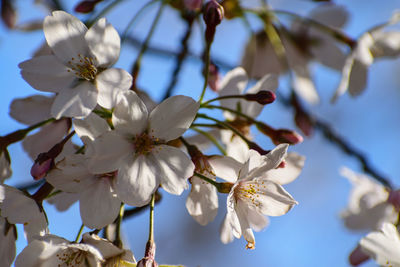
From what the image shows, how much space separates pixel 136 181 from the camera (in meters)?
1.31

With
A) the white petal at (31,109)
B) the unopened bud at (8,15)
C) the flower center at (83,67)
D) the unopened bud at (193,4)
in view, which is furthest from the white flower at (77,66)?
the unopened bud at (8,15)

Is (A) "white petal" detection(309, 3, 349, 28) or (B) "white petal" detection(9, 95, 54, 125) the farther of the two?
(A) "white petal" detection(309, 3, 349, 28)

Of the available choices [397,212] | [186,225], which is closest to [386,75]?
[186,225]

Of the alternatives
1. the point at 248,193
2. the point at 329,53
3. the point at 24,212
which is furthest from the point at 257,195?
the point at 329,53

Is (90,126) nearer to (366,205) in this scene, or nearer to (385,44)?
(366,205)

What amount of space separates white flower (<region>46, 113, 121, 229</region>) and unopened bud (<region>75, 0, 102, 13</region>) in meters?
0.78

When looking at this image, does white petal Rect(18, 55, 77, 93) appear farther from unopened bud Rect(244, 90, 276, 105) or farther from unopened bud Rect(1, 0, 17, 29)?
unopened bud Rect(1, 0, 17, 29)

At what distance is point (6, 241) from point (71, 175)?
28cm

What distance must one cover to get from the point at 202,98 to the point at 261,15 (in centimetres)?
87

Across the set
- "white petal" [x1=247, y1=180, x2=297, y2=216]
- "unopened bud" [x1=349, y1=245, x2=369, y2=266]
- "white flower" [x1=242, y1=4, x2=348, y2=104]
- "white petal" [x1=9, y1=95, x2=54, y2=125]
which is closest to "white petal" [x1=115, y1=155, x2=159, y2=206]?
"white petal" [x1=247, y1=180, x2=297, y2=216]

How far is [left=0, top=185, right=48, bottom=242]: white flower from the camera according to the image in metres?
1.36

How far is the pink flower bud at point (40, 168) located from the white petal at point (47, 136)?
0.23m

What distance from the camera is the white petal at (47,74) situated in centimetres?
141

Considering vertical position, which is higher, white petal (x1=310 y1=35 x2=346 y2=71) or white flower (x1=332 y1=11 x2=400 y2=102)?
white flower (x1=332 y1=11 x2=400 y2=102)
